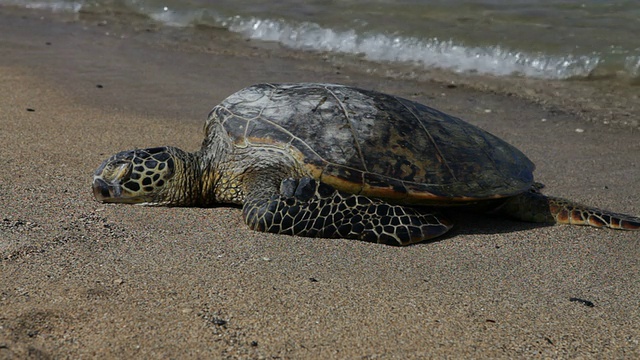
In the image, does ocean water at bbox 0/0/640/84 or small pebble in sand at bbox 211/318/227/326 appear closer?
small pebble in sand at bbox 211/318/227/326

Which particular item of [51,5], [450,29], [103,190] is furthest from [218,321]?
[51,5]

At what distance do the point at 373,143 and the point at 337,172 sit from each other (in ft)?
1.02

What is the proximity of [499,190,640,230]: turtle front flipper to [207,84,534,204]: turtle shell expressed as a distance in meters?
0.11

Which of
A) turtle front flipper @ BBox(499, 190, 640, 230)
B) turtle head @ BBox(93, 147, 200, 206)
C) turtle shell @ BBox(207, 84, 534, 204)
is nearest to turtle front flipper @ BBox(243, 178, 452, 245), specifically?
turtle shell @ BBox(207, 84, 534, 204)

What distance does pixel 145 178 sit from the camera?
4.55 metres

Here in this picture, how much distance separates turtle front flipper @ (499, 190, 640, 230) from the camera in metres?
4.51

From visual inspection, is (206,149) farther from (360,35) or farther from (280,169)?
(360,35)

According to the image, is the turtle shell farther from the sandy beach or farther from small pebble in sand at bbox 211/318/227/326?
small pebble in sand at bbox 211/318/227/326

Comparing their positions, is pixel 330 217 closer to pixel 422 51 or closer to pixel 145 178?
pixel 145 178

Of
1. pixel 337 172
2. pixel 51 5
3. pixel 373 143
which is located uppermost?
pixel 373 143

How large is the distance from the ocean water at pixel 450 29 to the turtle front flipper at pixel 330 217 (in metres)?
5.15

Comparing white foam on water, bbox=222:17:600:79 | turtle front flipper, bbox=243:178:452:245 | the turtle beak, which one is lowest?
the turtle beak

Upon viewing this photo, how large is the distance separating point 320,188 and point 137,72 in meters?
4.62

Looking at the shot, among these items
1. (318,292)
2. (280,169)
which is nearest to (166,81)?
(280,169)
